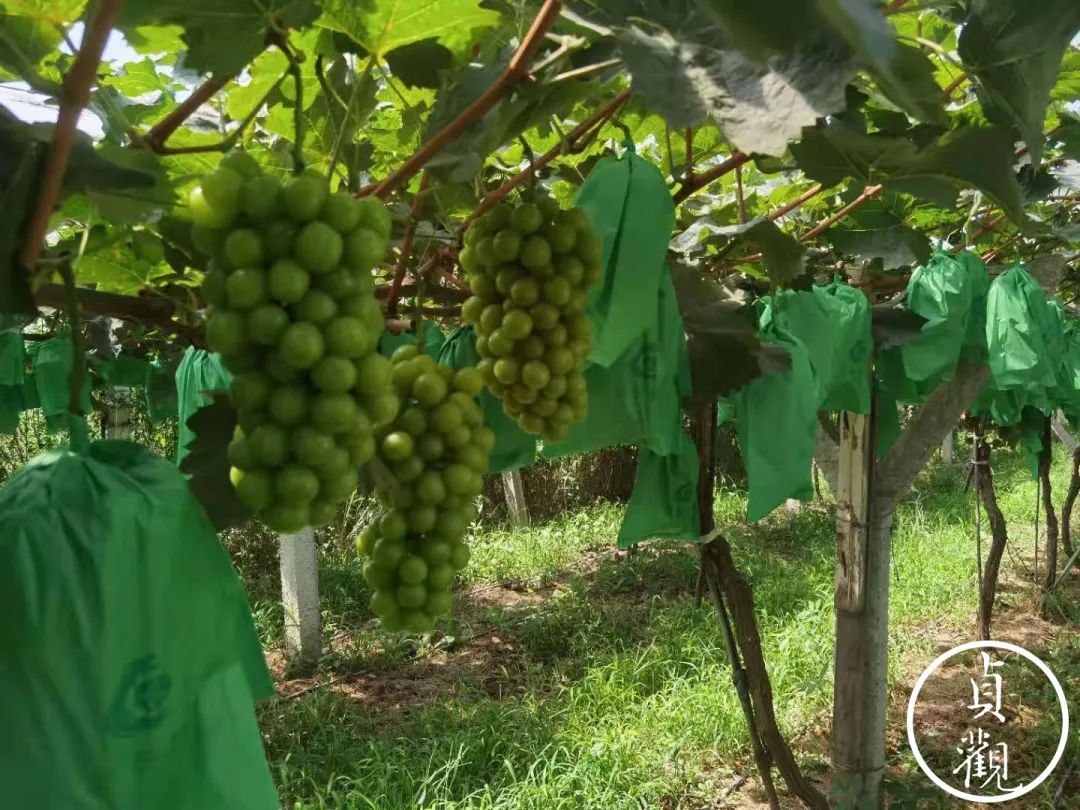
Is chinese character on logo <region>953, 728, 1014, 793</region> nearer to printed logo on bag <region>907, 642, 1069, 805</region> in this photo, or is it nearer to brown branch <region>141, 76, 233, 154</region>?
printed logo on bag <region>907, 642, 1069, 805</region>

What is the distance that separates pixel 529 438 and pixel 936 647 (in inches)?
173

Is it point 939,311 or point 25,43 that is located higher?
point 25,43

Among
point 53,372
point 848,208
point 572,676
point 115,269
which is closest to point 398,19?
point 115,269

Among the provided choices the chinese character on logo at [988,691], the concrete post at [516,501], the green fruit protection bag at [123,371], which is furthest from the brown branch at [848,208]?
the concrete post at [516,501]

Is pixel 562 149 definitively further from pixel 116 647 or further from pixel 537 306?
pixel 116 647

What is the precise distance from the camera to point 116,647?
2.01 ft

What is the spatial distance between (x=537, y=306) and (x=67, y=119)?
1.67ft

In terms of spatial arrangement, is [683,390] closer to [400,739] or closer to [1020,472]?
[400,739]

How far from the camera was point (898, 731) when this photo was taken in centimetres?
403

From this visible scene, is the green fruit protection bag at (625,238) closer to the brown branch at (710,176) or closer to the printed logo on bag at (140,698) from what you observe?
the brown branch at (710,176)

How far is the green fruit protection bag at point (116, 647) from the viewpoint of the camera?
0.59 meters

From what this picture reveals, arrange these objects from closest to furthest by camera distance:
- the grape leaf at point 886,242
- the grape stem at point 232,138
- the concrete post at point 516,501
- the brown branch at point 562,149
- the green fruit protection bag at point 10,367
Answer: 1. the grape stem at point 232,138
2. the brown branch at point 562,149
3. the grape leaf at point 886,242
4. the green fruit protection bag at point 10,367
5. the concrete post at point 516,501

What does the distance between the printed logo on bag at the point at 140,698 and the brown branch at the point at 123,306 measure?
330 millimetres

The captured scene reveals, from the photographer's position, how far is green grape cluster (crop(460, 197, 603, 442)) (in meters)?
0.93
